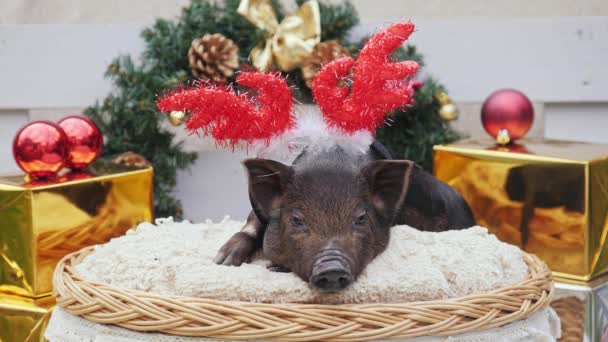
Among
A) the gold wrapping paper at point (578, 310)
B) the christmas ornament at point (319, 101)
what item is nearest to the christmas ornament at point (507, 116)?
the gold wrapping paper at point (578, 310)

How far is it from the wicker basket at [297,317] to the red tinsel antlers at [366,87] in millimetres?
318

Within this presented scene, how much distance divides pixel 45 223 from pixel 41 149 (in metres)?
0.16

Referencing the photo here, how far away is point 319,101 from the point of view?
1182 millimetres

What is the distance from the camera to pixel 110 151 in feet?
7.06

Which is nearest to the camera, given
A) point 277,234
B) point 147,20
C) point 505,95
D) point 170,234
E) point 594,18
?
point 277,234

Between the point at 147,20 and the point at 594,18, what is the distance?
145 cm

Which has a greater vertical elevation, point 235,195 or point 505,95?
point 505,95

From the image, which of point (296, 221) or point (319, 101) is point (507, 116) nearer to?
point (319, 101)

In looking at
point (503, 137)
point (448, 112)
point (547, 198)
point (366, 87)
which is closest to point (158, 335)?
point (366, 87)

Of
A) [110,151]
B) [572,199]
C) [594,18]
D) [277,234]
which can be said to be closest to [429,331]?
[277,234]

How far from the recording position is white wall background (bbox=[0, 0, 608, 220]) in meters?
2.39

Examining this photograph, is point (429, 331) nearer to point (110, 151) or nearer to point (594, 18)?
point (110, 151)

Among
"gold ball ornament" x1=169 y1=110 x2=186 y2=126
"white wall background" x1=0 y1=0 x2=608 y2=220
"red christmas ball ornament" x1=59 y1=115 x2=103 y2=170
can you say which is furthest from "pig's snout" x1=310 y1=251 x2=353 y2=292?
"white wall background" x1=0 y1=0 x2=608 y2=220

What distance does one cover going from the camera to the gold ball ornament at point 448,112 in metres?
2.09
